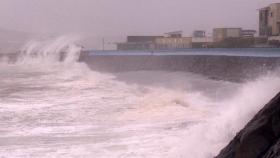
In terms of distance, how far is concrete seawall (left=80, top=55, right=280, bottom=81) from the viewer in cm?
2231

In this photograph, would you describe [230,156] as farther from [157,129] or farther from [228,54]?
[228,54]

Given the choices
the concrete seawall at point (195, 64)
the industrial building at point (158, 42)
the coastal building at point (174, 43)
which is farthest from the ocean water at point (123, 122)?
the industrial building at point (158, 42)

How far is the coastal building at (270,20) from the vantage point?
33.3 meters

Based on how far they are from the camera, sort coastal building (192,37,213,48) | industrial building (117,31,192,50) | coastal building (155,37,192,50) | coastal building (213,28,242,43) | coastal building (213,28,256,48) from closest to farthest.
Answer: coastal building (213,28,256,48) → coastal building (213,28,242,43) → coastal building (192,37,213,48) → coastal building (155,37,192,50) → industrial building (117,31,192,50)

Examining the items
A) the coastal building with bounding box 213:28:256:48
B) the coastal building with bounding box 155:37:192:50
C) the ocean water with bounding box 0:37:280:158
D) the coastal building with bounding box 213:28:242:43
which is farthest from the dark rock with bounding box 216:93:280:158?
the coastal building with bounding box 155:37:192:50

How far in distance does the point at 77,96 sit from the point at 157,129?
7.46 m

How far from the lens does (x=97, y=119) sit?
1197 centimetres

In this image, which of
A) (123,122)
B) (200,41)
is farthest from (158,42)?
(123,122)

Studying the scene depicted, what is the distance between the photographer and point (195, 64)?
30.6 meters

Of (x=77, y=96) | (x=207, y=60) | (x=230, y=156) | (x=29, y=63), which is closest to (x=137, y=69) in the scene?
(x=207, y=60)

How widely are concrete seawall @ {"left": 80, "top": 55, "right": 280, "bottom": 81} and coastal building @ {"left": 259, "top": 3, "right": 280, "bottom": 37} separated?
653cm

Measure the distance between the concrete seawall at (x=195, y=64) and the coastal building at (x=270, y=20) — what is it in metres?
6.53

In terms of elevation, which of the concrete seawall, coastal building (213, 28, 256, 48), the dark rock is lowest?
the concrete seawall

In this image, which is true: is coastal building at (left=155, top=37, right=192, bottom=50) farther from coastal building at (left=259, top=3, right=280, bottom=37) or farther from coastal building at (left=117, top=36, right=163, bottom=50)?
coastal building at (left=259, top=3, right=280, bottom=37)
